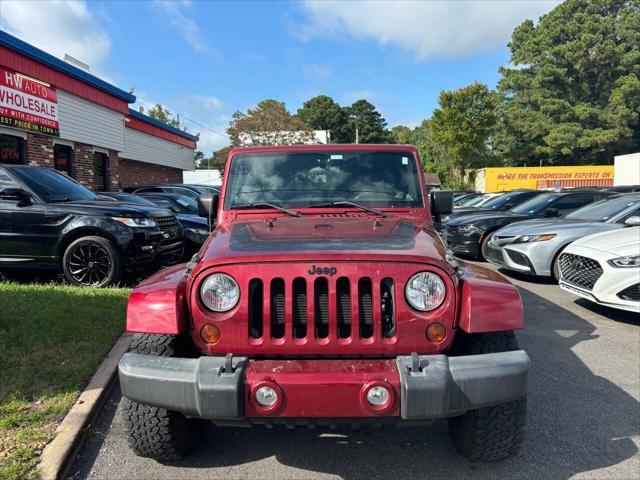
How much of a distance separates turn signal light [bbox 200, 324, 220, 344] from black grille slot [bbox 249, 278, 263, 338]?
0.58ft

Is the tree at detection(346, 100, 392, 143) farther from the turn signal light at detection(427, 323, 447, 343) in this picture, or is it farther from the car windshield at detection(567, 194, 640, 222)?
the turn signal light at detection(427, 323, 447, 343)

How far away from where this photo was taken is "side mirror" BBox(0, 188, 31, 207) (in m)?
6.42

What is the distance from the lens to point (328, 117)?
2758 inches

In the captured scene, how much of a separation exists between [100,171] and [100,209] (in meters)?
11.4

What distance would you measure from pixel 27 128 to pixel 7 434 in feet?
37.6

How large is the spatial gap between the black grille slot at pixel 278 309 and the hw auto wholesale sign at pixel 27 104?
11.7 metres

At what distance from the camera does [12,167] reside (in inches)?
267

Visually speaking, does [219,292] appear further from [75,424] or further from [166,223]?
[166,223]

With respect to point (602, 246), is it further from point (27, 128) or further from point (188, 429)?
point (27, 128)

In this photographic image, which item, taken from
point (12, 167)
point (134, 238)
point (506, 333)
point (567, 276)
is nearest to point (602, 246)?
point (567, 276)

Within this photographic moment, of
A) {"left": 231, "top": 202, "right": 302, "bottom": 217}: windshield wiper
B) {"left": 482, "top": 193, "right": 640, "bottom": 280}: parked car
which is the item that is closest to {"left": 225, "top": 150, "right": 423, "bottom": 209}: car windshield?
{"left": 231, "top": 202, "right": 302, "bottom": 217}: windshield wiper

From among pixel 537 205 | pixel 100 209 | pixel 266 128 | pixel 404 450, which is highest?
pixel 266 128

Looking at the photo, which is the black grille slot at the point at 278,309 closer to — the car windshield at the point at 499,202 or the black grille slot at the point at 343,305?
the black grille slot at the point at 343,305

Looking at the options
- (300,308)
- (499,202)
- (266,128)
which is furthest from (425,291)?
(266,128)
